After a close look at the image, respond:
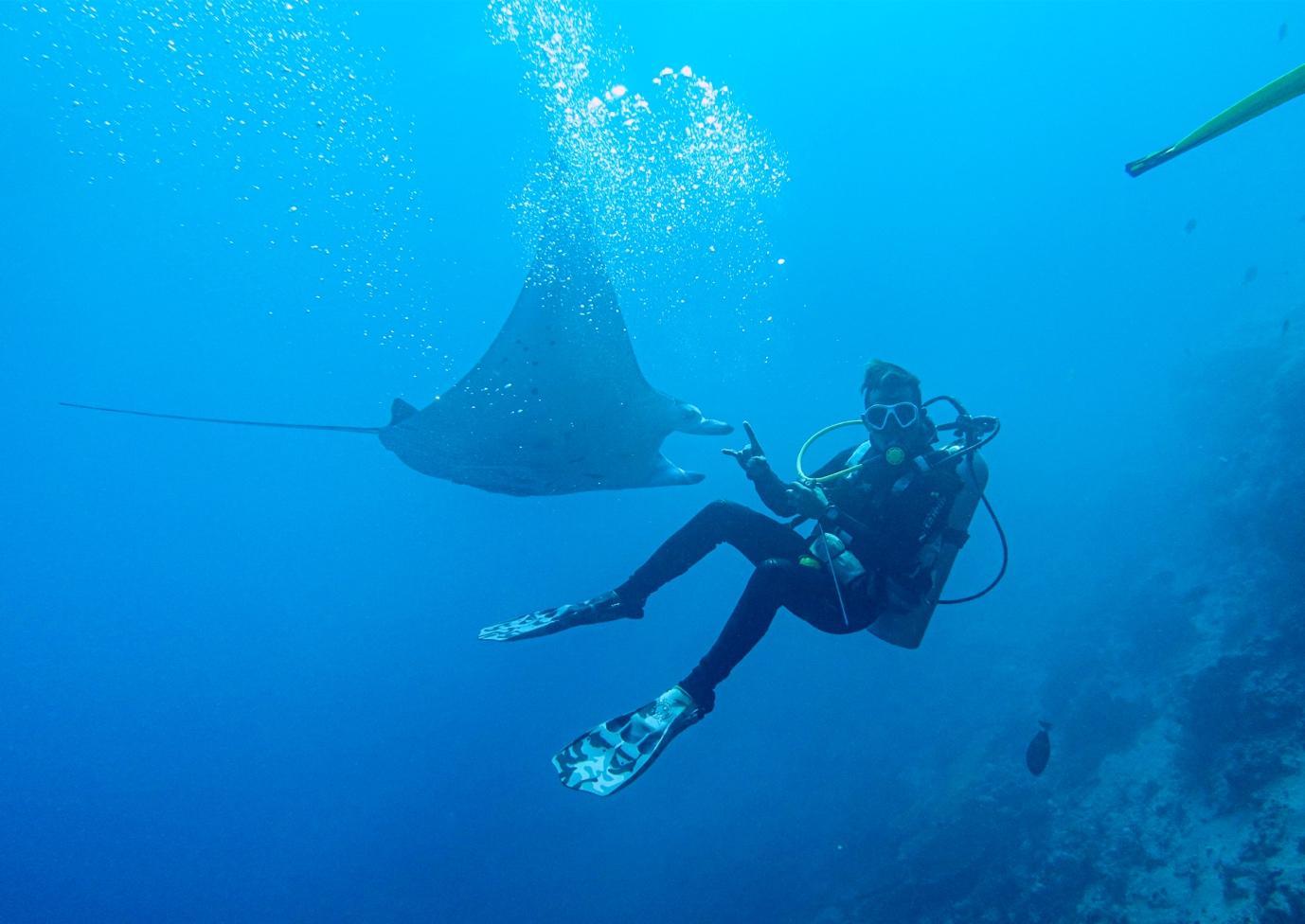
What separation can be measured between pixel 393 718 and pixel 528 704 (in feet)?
34.4

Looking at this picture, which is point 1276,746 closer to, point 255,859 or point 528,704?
point 528,704

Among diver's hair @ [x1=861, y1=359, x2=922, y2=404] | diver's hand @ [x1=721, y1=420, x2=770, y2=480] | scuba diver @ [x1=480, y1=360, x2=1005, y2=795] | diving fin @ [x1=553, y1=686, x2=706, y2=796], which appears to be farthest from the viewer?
diver's hair @ [x1=861, y1=359, x2=922, y2=404]

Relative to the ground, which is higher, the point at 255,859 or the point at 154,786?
the point at 154,786

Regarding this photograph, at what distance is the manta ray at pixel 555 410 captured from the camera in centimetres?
570

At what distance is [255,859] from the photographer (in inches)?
1303

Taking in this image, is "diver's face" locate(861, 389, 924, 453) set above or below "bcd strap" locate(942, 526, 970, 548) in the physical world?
above

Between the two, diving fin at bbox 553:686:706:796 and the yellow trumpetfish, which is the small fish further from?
the yellow trumpetfish

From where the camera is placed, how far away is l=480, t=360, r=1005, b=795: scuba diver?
420 centimetres

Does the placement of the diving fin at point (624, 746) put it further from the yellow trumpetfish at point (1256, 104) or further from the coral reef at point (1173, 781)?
the coral reef at point (1173, 781)

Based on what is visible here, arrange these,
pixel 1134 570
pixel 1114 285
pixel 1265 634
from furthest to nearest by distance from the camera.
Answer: pixel 1114 285 < pixel 1134 570 < pixel 1265 634

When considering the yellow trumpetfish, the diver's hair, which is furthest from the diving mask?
the yellow trumpetfish

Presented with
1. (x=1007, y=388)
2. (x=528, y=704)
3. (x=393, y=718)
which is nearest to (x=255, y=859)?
(x=393, y=718)

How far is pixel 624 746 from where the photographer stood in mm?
4070

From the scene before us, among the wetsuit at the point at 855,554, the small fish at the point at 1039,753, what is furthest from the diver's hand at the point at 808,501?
the small fish at the point at 1039,753
